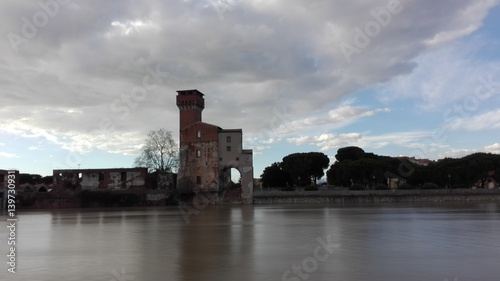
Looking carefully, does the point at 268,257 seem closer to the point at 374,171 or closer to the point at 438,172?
the point at 374,171

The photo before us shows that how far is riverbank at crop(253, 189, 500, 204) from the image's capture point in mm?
58031

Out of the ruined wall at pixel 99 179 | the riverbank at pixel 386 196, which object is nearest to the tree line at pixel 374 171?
the riverbank at pixel 386 196

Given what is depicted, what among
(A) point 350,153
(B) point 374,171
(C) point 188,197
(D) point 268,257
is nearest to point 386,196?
(B) point 374,171

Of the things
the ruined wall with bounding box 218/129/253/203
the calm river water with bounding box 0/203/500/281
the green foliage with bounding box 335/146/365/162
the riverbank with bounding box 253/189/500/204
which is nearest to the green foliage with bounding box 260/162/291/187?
the green foliage with bounding box 335/146/365/162

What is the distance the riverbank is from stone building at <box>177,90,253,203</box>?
28.7ft

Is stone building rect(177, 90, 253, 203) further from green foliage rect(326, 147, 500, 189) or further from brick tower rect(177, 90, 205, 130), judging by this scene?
green foliage rect(326, 147, 500, 189)

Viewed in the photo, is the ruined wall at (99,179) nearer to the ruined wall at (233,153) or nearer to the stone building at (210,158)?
the stone building at (210,158)

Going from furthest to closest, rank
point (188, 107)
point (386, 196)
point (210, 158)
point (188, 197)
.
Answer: point (188, 107)
point (210, 158)
point (188, 197)
point (386, 196)

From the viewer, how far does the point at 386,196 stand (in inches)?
2345

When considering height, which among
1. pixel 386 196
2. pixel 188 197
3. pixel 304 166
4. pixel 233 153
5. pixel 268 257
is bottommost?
pixel 386 196

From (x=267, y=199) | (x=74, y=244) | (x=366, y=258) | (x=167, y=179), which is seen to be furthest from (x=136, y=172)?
(x=366, y=258)

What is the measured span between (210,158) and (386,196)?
1076 inches

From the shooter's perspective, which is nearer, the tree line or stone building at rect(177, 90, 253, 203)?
stone building at rect(177, 90, 253, 203)

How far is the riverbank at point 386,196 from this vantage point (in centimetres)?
5803
